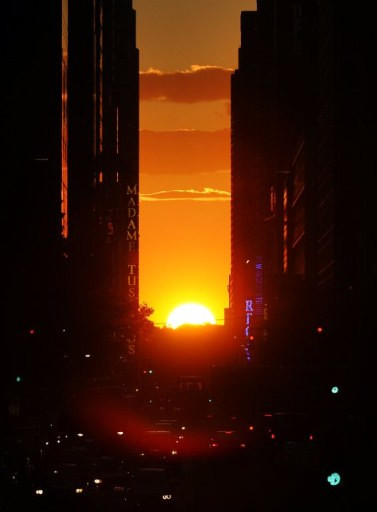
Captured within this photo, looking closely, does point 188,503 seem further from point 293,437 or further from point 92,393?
point 92,393

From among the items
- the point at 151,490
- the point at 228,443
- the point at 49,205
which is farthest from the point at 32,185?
the point at 151,490

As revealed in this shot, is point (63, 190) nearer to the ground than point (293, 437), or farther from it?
farther from it

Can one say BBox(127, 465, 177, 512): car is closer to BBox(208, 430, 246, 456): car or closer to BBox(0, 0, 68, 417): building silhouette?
BBox(0, 0, 68, 417): building silhouette

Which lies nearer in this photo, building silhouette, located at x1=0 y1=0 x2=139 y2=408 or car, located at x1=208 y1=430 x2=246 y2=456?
car, located at x1=208 y1=430 x2=246 y2=456

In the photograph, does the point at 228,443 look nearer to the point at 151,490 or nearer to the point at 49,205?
the point at 151,490

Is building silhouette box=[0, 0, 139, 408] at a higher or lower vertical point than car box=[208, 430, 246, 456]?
higher

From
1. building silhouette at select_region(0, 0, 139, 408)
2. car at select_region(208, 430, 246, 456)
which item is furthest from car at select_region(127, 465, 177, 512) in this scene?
car at select_region(208, 430, 246, 456)

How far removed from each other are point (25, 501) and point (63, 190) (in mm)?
105631

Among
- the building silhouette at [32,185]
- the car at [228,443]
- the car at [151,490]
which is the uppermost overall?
the building silhouette at [32,185]

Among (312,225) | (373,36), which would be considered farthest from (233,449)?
(312,225)

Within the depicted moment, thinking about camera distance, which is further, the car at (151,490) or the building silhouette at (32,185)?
the building silhouette at (32,185)

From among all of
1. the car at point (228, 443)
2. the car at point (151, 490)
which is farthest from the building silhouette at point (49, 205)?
the car at point (151, 490)

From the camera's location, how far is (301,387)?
89.8 meters

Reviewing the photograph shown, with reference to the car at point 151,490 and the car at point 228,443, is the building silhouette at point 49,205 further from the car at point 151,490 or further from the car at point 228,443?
the car at point 151,490
